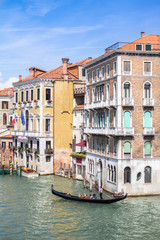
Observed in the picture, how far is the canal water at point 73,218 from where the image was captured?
2178 cm

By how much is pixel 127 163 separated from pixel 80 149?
12324mm

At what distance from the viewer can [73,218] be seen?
24.8 metres

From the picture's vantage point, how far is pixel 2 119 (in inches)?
2207

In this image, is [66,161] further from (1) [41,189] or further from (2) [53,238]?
(2) [53,238]

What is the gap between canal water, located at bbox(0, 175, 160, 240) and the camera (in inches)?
858

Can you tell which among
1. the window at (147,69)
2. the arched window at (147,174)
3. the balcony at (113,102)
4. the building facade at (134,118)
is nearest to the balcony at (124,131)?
the building facade at (134,118)

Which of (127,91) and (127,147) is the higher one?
(127,91)

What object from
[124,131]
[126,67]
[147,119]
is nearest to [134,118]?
[147,119]

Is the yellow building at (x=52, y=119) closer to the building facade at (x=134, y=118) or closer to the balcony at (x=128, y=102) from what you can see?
the building facade at (x=134, y=118)

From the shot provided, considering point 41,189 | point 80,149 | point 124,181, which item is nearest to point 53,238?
point 124,181

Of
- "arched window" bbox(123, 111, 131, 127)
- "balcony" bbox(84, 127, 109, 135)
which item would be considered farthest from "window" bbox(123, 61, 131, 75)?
"balcony" bbox(84, 127, 109, 135)

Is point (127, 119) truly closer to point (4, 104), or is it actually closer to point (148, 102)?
point (148, 102)

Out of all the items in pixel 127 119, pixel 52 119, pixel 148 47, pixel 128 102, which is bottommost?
pixel 127 119

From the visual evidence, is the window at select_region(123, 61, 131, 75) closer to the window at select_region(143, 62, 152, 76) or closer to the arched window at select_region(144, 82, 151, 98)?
the window at select_region(143, 62, 152, 76)
